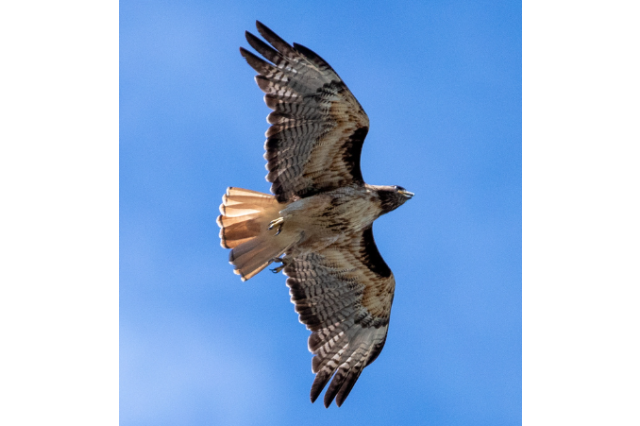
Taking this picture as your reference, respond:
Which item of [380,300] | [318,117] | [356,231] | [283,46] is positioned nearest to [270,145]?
[318,117]

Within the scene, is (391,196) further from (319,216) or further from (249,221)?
(249,221)

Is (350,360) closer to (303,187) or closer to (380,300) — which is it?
(380,300)

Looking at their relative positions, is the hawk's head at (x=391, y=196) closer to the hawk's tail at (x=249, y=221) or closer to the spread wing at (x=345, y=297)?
the spread wing at (x=345, y=297)

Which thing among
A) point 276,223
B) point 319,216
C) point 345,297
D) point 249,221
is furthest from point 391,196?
point 249,221

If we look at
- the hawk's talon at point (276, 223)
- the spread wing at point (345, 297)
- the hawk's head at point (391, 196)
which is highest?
the hawk's head at point (391, 196)

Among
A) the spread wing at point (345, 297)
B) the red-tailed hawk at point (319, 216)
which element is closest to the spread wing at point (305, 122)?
the red-tailed hawk at point (319, 216)

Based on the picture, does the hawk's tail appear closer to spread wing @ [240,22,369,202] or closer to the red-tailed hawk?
the red-tailed hawk
